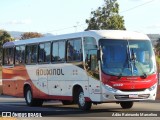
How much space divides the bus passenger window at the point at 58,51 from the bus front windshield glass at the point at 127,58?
3.18m

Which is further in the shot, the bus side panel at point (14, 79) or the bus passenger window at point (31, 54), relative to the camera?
the bus side panel at point (14, 79)

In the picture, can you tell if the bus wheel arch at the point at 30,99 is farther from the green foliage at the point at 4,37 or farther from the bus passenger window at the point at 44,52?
the green foliage at the point at 4,37

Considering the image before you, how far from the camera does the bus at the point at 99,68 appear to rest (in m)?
18.9

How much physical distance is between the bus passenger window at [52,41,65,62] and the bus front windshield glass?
318 centimetres

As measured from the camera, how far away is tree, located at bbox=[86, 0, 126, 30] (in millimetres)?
56094

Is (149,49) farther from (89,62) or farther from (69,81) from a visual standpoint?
(69,81)

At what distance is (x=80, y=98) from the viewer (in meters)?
20.5

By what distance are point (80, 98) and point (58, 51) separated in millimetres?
2913

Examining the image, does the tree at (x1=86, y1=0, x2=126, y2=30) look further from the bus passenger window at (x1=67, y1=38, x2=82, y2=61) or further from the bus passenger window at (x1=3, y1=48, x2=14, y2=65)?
the bus passenger window at (x1=67, y1=38, x2=82, y2=61)

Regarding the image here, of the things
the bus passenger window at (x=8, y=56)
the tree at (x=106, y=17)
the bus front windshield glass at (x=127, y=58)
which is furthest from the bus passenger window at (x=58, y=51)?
the tree at (x=106, y=17)

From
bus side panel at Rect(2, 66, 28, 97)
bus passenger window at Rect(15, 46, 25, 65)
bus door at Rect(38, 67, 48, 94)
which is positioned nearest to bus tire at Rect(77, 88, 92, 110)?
bus door at Rect(38, 67, 48, 94)

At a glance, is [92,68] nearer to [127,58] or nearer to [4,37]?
[127,58]

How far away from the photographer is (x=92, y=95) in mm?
19438

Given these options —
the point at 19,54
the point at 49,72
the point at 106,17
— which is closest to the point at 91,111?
the point at 49,72
